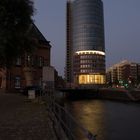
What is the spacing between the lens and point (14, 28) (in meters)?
32.2

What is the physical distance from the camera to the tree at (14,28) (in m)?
30.7

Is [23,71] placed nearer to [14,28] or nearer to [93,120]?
[93,120]

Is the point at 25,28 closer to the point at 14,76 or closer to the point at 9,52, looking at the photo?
the point at 9,52

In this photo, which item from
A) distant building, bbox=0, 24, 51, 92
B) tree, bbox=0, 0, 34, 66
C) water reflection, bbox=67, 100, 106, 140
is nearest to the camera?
tree, bbox=0, 0, 34, 66

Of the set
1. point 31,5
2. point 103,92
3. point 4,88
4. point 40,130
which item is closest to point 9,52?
point 31,5

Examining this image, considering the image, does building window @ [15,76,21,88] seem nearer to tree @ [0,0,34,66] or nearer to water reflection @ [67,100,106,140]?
water reflection @ [67,100,106,140]

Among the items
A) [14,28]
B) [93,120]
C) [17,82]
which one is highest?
[14,28]

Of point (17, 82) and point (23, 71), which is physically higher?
point (23, 71)

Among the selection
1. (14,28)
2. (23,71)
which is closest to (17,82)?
(23,71)

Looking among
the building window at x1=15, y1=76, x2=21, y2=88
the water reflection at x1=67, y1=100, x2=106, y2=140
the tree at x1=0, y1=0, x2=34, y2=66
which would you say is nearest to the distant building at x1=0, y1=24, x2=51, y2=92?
the building window at x1=15, y1=76, x2=21, y2=88

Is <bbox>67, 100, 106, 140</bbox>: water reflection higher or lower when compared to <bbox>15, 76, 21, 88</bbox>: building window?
lower

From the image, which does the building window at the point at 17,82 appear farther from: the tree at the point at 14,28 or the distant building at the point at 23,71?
the tree at the point at 14,28

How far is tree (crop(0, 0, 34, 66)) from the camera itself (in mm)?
30741

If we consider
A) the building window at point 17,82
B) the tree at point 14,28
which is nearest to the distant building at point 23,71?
the building window at point 17,82
